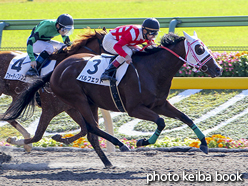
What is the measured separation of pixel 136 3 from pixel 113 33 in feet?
55.4

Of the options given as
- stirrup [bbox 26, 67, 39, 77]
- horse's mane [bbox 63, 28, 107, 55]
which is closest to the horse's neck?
horse's mane [bbox 63, 28, 107, 55]

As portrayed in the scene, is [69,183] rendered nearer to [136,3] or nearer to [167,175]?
[167,175]

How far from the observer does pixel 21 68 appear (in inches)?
239

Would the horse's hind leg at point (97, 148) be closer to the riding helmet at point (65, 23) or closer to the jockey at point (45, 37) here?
the jockey at point (45, 37)

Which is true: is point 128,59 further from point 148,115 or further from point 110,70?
point 148,115

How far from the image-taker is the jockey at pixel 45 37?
19.0 feet

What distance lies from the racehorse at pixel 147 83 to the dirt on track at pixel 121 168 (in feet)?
1.15

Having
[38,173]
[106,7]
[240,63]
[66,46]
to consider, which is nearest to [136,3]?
[106,7]

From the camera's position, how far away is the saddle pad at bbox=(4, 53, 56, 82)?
5926 millimetres

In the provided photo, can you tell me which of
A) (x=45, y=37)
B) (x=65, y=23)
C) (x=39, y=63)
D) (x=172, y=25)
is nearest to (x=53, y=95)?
(x=39, y=63)

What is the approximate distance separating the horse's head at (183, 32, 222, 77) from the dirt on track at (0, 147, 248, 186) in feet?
3.70

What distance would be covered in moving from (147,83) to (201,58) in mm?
687

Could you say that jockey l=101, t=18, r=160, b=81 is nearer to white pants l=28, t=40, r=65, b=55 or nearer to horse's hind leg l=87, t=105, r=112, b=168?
horse's hind leg l=87, t=105, r=112, b=168

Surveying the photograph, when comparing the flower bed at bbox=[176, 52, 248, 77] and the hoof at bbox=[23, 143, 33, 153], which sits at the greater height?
the flower bed at bbox=[176, 52, 248, 77]
